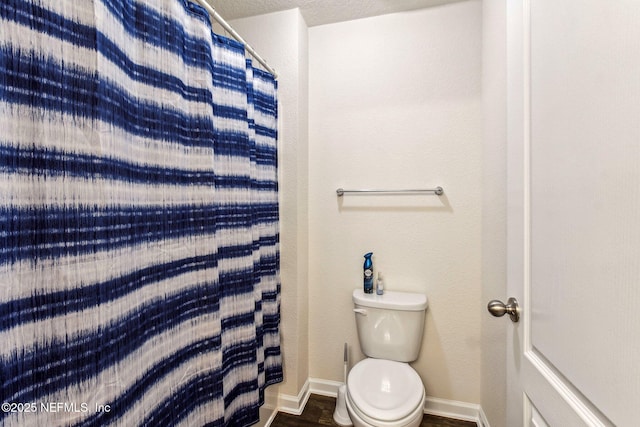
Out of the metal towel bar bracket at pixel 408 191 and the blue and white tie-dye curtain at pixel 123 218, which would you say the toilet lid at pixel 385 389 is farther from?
the metal towel bar bracket at pixel 408 191

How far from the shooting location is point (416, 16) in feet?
5.26

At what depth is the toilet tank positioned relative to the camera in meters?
1.49

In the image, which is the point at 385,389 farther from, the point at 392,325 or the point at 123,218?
the point at 123,218

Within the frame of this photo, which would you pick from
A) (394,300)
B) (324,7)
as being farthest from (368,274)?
(324,7)

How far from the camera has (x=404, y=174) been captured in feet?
5.36

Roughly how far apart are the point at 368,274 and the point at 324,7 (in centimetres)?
153

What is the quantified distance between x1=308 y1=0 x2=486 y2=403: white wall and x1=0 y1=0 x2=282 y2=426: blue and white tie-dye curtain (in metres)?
0.61

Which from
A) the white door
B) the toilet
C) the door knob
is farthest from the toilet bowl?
the door knob

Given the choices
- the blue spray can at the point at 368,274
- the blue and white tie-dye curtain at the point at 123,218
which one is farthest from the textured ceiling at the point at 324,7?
the blue spray can at the point at 368,274

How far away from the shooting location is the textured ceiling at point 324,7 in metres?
1.56

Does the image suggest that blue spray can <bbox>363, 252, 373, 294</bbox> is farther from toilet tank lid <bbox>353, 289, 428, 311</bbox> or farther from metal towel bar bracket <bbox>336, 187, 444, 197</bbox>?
metal towel bar bracket <bbox>336, 187, 444, 197</bbox>

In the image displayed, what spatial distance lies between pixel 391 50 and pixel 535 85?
122cm

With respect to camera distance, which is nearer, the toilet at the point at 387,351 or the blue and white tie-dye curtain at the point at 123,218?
the blue and white tie-dye curtain at the point at 123,218

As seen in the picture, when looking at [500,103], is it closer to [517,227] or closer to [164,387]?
[517,227]
